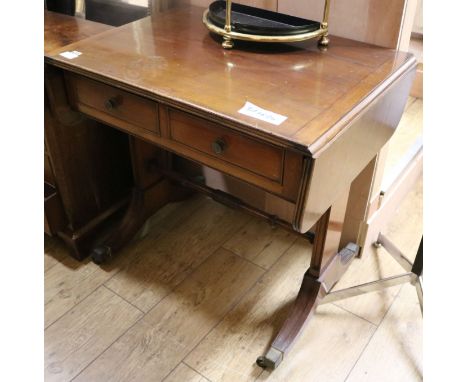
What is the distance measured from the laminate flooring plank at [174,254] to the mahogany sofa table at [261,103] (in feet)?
1.33

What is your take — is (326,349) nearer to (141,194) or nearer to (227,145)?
(227,145)

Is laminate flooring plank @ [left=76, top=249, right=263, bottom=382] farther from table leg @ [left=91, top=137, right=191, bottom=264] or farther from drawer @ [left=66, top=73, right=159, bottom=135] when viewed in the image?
drawer @ [left=66, top=73, right=159, bottom=135]

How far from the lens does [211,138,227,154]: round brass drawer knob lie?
988 mm

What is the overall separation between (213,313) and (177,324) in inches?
4.7

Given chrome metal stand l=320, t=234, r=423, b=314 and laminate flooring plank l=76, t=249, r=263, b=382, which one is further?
chrome metal stand l=320, t=234, r=423, b=314

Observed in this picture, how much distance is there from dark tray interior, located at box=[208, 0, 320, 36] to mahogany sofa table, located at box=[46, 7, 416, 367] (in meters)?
0.05

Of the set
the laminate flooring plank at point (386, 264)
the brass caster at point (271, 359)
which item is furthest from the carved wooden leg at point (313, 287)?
the laminate flooring plank at point (386, 264)

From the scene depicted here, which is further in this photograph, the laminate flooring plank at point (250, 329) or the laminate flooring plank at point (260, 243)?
the laminate flooring plank at point (260, 243)

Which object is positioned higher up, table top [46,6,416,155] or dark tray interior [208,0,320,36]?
dark tray interior [208,0,320,36]

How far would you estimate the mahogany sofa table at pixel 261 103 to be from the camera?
93cm

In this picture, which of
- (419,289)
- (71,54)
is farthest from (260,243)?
(71,54)

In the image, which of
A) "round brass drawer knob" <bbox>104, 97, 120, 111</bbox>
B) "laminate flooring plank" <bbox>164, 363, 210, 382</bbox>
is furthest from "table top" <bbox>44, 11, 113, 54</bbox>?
"laminate flooring plank" <bbox>164, 363, 210, 382</bbox>

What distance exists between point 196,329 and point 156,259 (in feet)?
1.14

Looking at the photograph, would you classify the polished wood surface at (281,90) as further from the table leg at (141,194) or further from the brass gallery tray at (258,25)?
the table leg at (141,194)
